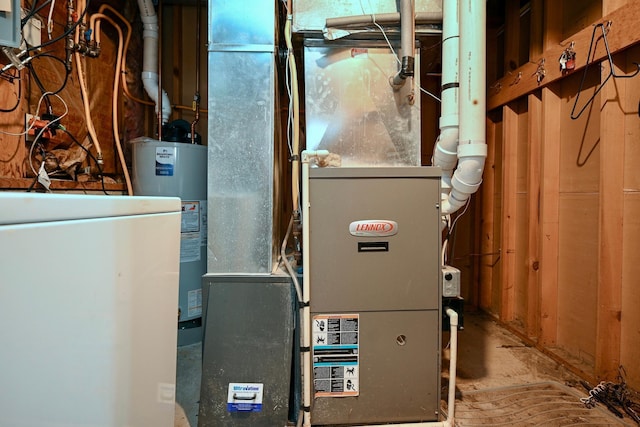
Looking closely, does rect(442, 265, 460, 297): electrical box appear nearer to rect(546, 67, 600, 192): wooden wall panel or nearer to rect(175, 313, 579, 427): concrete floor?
rect(175, 313, 579, 427): concrete floor

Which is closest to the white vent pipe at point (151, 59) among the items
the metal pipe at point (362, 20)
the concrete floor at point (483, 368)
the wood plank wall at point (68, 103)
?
the wood plank wall at point (68, 103)

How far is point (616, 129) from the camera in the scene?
4.71 ft

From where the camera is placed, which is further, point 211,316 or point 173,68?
point 173,68

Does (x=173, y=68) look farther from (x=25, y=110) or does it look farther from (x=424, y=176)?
(x=424, y=176)

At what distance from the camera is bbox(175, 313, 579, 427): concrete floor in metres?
1.50

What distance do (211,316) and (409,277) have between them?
2.67 feet

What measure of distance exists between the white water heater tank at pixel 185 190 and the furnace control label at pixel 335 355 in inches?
42.2

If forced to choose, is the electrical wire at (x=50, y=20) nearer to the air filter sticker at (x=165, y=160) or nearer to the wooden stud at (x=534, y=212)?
the air filter sticker at (x=165, y=160)

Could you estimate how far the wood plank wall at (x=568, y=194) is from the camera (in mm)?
1422

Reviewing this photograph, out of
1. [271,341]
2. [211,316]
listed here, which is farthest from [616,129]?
[211,316]

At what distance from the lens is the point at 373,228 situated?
1242 millimetres

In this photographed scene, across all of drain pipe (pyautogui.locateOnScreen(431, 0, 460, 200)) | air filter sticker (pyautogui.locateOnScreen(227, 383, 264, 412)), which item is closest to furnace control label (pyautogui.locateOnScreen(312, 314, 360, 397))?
air filter sticker (pyautogui.locateOnScreen(227, 383, 264, 412))

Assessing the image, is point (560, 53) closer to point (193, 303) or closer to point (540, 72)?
point (540, 72)

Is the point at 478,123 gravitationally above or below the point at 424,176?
above
